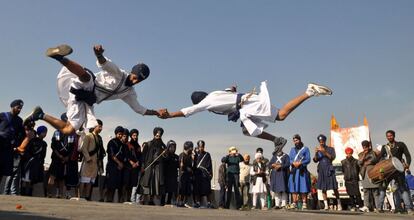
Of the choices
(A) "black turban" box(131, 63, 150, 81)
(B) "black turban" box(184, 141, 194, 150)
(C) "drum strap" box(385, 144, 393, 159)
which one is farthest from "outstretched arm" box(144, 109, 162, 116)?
(C) "drum strap" box(385, 144, 393, 159)

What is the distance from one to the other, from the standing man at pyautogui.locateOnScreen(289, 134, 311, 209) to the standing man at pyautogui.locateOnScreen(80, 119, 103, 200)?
4714 millimetres

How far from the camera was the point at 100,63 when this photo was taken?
657 cm

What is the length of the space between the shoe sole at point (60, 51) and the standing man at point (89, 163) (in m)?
3.26

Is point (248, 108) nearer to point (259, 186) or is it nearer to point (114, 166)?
point (114, 166)

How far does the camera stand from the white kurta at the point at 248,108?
745 cm

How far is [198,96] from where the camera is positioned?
302 inches

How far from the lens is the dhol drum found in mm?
9391

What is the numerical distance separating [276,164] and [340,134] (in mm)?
9554

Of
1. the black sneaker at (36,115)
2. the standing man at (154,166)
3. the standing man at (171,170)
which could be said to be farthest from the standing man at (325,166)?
the black sneaker at (36,115)

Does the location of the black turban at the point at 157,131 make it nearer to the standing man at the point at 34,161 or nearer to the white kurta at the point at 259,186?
the standing man at the point at 34,161

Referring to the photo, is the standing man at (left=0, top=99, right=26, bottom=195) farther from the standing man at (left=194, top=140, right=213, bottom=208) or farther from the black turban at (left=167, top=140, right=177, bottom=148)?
the standing man at (left=194, top=140, right=213, bottom=208)

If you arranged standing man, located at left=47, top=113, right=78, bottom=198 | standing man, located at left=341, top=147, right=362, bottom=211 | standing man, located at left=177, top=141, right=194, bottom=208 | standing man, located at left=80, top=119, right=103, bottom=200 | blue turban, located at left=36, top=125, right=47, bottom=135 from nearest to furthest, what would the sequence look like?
1. standing man, located at left=80, top=119, right=103, bottom=200
2. standing man, located at left=47, top=113, right=78, bottom=198
3. blue turban, located at left=36, top=125, right=47, bottom=135
4. standing man, located at left=177, top=141, right=194, bottom=208
5. standing man, located at left=341, top=147, right=362, bottom=211

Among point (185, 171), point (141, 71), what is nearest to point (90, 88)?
point (141, 71)

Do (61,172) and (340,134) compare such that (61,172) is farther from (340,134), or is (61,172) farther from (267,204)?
(340,134)
